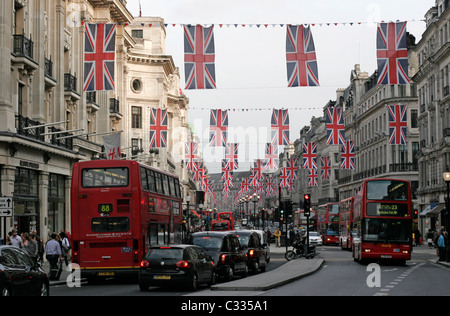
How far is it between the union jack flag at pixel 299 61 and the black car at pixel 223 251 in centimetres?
747

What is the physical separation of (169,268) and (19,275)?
21.5ft

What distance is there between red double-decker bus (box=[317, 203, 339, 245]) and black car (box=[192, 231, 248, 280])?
151ft

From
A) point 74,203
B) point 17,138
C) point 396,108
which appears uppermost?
point 396,108

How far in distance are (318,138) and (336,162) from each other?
17.8 metres

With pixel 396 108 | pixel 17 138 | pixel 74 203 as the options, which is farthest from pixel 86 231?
pixel 396 108

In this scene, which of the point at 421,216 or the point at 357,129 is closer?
the point at 421,216

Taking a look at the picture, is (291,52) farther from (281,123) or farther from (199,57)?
(281,123)

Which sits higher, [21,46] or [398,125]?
[21,46]

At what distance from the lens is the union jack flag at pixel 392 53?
112ft

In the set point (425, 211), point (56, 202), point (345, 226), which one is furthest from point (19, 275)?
point (425, 211)

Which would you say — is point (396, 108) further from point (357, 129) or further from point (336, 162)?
point (336, 162)

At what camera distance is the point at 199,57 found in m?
32.9

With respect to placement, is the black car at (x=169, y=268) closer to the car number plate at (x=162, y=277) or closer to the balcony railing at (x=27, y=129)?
the car number plate at (x=162, y=277)

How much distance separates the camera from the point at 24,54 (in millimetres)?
39031
